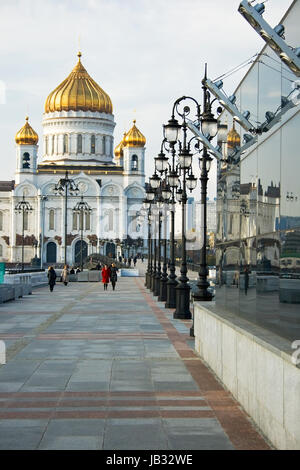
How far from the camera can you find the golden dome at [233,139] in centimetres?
1286

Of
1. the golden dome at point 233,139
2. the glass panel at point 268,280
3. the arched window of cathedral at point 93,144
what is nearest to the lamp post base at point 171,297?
the golden dome at point 233,139

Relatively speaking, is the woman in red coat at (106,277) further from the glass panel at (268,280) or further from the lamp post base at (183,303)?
the glass panel at (268,280)

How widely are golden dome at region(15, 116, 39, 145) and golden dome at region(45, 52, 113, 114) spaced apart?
3.91 meters

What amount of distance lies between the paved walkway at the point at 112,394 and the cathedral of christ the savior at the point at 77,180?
345ft

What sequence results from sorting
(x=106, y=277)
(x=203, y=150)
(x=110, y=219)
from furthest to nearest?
(x=110, y=219)
(x=106, y=277)
(x=203, y=150)

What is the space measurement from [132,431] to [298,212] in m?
2.74

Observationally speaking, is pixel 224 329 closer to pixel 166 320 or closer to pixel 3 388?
pixel 3 388

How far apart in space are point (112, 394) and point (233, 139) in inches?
182

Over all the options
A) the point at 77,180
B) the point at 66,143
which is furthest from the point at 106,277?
the point at 66,143

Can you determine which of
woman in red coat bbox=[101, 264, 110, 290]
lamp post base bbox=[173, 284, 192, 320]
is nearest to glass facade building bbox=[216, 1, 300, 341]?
lamp post base bbox=[173, 284, 192, 320]

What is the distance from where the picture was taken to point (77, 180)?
122 meters

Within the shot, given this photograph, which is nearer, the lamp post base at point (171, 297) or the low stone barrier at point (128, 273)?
the lamp post base at point (171, 297)

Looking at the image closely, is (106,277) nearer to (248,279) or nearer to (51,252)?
(248,279)

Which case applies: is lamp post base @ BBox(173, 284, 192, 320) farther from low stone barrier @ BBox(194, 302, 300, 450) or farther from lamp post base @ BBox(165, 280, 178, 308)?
low stone barrier @ BBox(194, 302, 300, 450)
